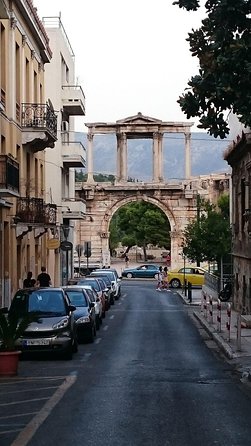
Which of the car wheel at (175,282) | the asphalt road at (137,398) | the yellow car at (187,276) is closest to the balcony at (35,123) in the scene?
the asphalt road at (137,398)

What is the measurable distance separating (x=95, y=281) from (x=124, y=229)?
7821 cm

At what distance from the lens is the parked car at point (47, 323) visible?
763 inches

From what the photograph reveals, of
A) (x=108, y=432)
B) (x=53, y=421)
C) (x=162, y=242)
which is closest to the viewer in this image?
(x=108, y=432)

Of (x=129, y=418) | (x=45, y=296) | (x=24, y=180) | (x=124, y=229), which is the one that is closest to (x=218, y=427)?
(x=129, y=418)

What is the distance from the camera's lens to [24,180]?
35.0 metres

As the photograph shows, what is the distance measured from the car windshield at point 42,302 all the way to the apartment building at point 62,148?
24529mm

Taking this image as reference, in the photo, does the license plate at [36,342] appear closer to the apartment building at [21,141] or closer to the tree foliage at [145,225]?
the apartment building at [21,141]

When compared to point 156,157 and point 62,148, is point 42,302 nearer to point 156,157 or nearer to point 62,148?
point 62,148

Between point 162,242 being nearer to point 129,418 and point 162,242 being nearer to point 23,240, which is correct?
point 23,240

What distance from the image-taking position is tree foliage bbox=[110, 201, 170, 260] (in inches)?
4156

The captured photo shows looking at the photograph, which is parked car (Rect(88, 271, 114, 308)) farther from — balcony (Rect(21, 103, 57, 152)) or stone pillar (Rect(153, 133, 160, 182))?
stone pillar (Rect(153, 133, 160, 182))

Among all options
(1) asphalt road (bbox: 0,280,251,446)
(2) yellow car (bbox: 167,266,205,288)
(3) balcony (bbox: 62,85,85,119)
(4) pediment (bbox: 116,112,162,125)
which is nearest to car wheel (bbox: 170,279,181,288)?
(2) yellow car (bbox: 167,266,205,288)

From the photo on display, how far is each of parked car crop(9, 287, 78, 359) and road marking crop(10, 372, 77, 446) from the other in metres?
3.41

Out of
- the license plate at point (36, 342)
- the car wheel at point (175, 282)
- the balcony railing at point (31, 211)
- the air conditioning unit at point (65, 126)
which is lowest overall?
the car wheel at point (175, 282)
